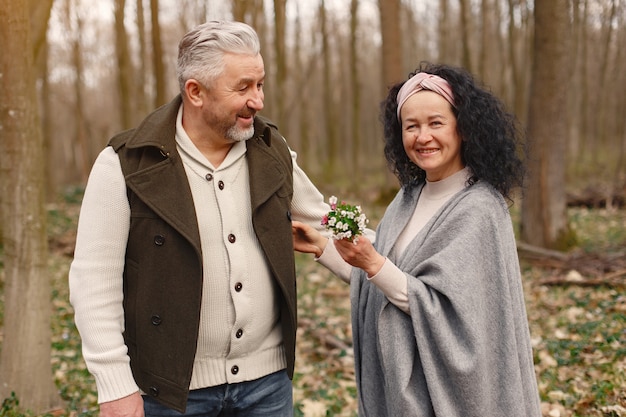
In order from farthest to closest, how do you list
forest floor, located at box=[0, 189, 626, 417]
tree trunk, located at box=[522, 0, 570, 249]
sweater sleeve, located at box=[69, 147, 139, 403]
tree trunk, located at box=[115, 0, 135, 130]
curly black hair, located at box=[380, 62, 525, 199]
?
tree trunk, located at box=[115, 0, 135, 130] → tree trunk, located at box=[522, 0, 570, 249] → forest floor, located at box=[0, 189, 626, 417] → curly black hair, located at box=[380, 62, 525, 199] → sweater sleeve, located at box=[69, 147, 139, 403]

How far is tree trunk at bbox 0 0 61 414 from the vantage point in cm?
363

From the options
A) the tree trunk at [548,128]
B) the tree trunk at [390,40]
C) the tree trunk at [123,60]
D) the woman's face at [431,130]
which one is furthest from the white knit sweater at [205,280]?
the tree trunk at [123,60]

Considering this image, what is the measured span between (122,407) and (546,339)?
14.3ft

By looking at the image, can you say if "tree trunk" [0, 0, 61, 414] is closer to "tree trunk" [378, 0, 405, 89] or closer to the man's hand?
the man's hand

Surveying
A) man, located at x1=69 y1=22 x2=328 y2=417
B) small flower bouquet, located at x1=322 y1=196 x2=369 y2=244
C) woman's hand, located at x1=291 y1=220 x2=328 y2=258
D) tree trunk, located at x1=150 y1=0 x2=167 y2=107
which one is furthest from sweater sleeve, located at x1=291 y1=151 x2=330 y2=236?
tree trunk, located at x1=150 y1=0 x2=167 y2=107

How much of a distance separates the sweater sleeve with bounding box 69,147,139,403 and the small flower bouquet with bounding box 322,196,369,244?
79 centimetres

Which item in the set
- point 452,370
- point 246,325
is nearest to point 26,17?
point 246,325

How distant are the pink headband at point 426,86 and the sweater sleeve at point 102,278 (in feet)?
4.07

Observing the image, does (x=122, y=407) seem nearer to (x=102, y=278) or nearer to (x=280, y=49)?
(x=102, y=278)

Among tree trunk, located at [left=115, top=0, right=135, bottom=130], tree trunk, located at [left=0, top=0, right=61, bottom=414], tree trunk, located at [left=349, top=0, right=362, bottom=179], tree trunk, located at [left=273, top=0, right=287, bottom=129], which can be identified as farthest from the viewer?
tree trunk, located at [left=349, top=0, right=362, bottom=179]

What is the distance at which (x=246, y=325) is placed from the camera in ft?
7.68

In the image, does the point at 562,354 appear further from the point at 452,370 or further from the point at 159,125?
the point at 159,125

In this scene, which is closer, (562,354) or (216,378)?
(216,378)

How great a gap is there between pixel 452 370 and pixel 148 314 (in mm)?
1203
